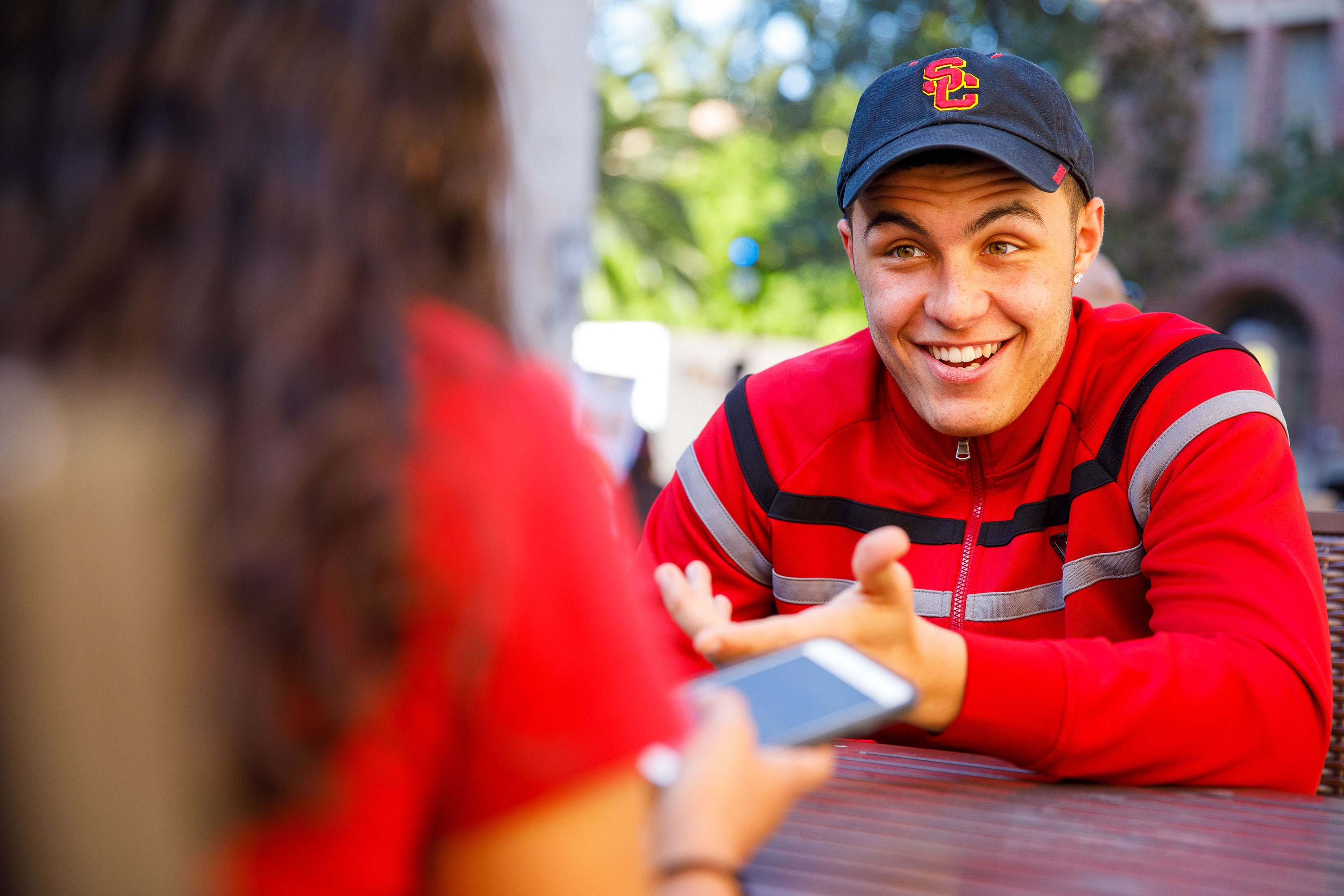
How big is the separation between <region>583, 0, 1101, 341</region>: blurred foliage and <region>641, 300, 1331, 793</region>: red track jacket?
8.34 meters

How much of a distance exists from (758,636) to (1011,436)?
91cm

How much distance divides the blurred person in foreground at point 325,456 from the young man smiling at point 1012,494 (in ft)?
2.41

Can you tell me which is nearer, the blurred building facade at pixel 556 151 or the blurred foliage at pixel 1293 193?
the blurred building facade at pixel 556 151

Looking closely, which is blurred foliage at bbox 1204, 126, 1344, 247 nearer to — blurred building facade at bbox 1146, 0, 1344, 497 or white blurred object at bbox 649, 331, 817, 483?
blurred building facade at bbox 1146, 0, 1344, 497

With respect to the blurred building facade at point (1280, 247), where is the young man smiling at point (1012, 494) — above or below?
below

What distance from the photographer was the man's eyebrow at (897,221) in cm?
220

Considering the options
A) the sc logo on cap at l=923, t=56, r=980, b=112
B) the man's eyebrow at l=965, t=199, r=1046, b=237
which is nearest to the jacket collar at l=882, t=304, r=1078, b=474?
the man's eyebrow at l=965, t=199, r=1046, b=237

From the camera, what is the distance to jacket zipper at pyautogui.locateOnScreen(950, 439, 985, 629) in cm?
211

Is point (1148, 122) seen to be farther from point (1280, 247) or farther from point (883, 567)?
point (883, 567)

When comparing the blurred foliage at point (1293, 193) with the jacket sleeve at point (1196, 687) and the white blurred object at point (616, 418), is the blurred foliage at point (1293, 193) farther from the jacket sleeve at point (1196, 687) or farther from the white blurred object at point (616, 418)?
the jacket sleeve at point (1196, 687)

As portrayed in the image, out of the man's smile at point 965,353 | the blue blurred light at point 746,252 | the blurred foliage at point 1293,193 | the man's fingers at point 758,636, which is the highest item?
the blurred foliage at point 1293,193

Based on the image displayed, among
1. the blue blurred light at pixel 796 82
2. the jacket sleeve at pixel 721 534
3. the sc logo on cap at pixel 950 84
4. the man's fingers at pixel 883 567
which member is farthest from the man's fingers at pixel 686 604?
the blue blurred light at pixel 796 82

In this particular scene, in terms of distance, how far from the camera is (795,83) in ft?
51.9

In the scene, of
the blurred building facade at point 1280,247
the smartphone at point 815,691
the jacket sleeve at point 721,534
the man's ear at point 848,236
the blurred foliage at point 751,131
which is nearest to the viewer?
the smartphone at point 815,691
